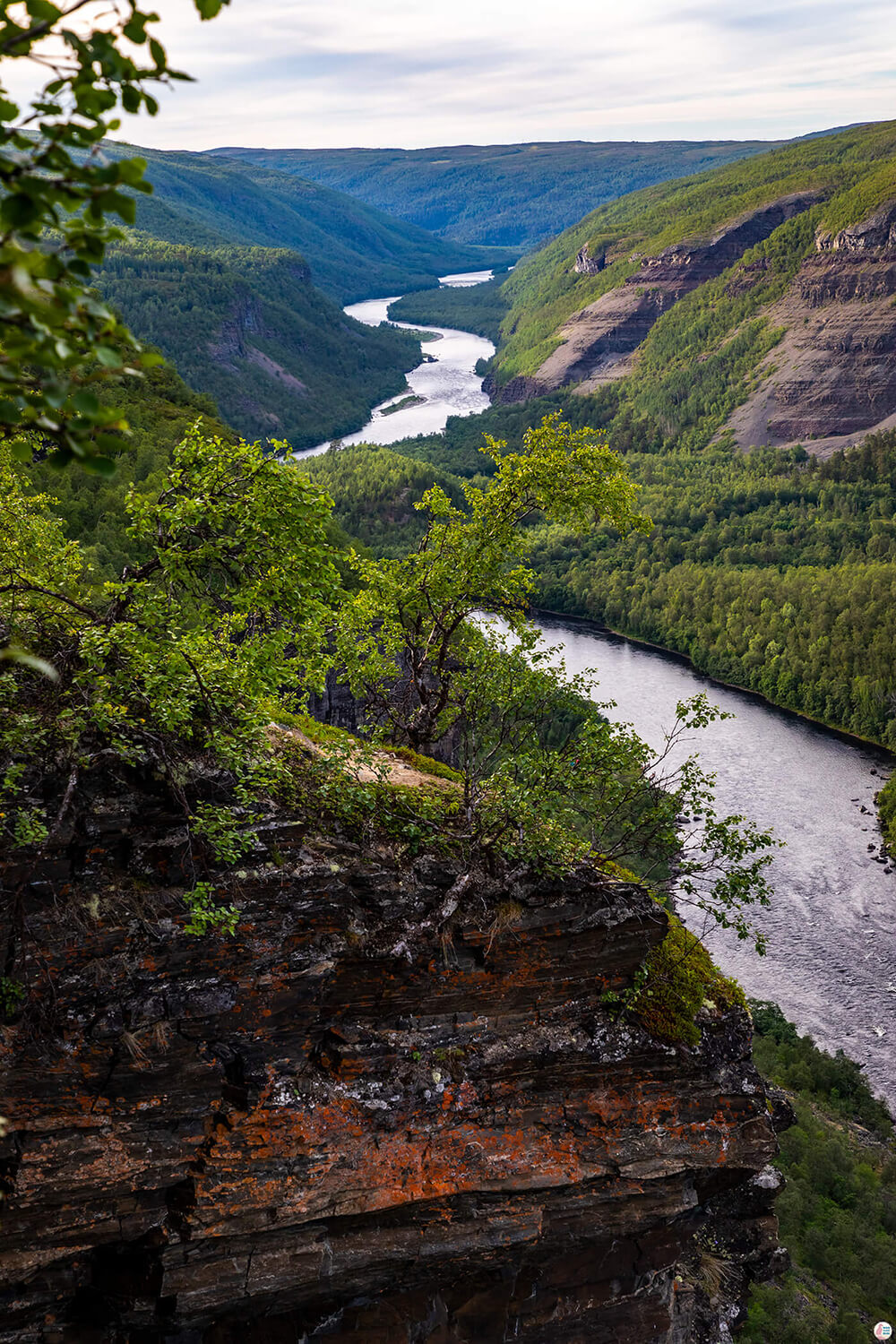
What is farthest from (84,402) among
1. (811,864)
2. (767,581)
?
(767,581)

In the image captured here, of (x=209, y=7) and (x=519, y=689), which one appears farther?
(x=519, y=689)

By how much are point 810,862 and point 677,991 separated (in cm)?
6263

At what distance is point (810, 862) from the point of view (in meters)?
73.0

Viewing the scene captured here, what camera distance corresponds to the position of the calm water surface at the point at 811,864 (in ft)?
194

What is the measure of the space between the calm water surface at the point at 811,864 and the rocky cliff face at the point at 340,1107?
47.9m

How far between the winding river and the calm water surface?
0.32 ft

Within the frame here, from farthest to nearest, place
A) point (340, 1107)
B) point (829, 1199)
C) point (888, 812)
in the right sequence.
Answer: point (888, 812) < point (829, 1199) < point (340, 1107)

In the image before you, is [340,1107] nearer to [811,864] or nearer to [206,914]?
[206,914]

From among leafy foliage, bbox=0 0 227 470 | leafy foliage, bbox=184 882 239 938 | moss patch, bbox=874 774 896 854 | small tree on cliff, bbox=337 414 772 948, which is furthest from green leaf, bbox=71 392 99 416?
moss patch, bbox=874 774 896 854

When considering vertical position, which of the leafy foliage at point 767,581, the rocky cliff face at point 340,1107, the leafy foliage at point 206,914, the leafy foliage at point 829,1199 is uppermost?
the leafy foliage at point 206,914

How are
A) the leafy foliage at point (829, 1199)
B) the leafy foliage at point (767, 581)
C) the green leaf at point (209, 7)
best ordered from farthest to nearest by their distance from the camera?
the leafy foliage at point (767, 581) < the leafy foliage at point (829, 1199) < the green leaf at point (209, 7)

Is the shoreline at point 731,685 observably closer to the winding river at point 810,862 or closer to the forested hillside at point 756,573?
the forested hillside at point 756,573

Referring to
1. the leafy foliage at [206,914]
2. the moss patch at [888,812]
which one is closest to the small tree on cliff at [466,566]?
the leafy foliage at [206,914]

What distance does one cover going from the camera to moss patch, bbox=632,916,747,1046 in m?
15.5
